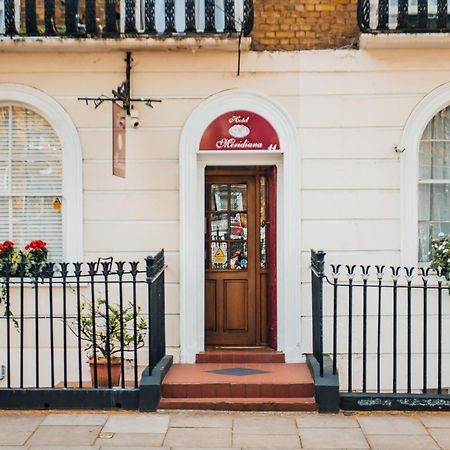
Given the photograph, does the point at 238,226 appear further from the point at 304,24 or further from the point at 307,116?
the point at 304,24

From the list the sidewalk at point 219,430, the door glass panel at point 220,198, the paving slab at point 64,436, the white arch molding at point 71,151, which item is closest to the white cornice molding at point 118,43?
the white arch molding at point 71,151

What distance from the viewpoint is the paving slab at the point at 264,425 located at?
21.4 ft

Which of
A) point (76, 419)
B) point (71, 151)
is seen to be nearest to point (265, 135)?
point (71, 151)

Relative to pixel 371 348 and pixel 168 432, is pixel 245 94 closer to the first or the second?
pixel 371 348

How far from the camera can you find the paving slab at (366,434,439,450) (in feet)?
20.1

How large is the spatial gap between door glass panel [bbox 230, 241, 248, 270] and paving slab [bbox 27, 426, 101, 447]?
3.37 meters

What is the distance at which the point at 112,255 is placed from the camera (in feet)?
29.1

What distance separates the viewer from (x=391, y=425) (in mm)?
6684

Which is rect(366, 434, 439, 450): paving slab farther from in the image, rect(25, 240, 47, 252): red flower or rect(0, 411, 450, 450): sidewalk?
rect(25, 240, 47, 252): red flower

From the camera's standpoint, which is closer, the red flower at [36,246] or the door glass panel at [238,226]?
the red flower at [36,246]

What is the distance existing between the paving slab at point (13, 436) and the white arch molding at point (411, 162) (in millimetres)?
4837

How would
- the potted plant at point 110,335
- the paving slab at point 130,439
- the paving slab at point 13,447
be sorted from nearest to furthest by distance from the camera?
the paving slab at point 13,447, the paving slab at point 130,439, the potted plant at point 110,335

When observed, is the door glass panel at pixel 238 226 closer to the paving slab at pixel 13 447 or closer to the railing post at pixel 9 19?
the railing post at pixel 9 19

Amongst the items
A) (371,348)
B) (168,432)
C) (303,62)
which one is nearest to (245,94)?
(303,62)
